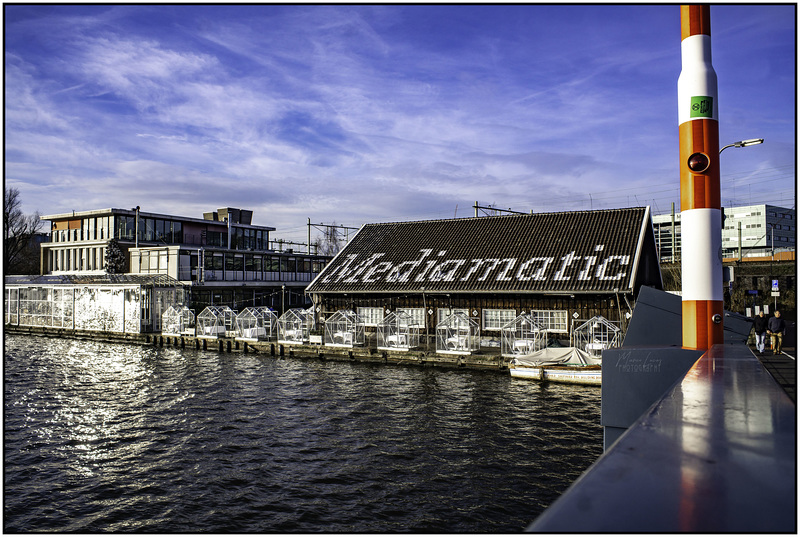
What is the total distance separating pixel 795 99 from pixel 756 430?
215 inches

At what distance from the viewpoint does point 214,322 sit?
134ft

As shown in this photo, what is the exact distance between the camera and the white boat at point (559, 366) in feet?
81.0

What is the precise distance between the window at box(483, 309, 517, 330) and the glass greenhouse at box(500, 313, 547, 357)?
2530 mm

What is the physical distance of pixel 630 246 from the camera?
31.9 m

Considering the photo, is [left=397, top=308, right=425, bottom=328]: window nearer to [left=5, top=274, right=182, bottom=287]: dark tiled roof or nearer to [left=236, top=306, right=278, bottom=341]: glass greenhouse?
[left=236, top=306, right=278, bottom=341]: glass greenhouse

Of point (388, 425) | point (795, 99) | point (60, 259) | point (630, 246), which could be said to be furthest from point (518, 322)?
point (60, 259)

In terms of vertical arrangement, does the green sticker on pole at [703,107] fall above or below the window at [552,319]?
above

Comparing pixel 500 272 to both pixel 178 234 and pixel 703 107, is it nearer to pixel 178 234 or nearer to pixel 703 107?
pixel 703 107

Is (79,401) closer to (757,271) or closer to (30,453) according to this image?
(30,453)

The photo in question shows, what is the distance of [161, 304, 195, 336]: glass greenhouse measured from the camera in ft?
138

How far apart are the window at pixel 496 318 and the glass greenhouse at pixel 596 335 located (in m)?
4.48

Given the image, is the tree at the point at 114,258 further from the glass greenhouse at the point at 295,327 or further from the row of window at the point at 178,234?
the glass greenhouse at the point at 295,327

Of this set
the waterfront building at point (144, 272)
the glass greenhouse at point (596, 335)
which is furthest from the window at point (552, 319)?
the waterfront building at point (144, 272)

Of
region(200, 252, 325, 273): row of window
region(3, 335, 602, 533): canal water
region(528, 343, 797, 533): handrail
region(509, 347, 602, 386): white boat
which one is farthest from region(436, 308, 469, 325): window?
region(528, 343, 797, 533): handrail
